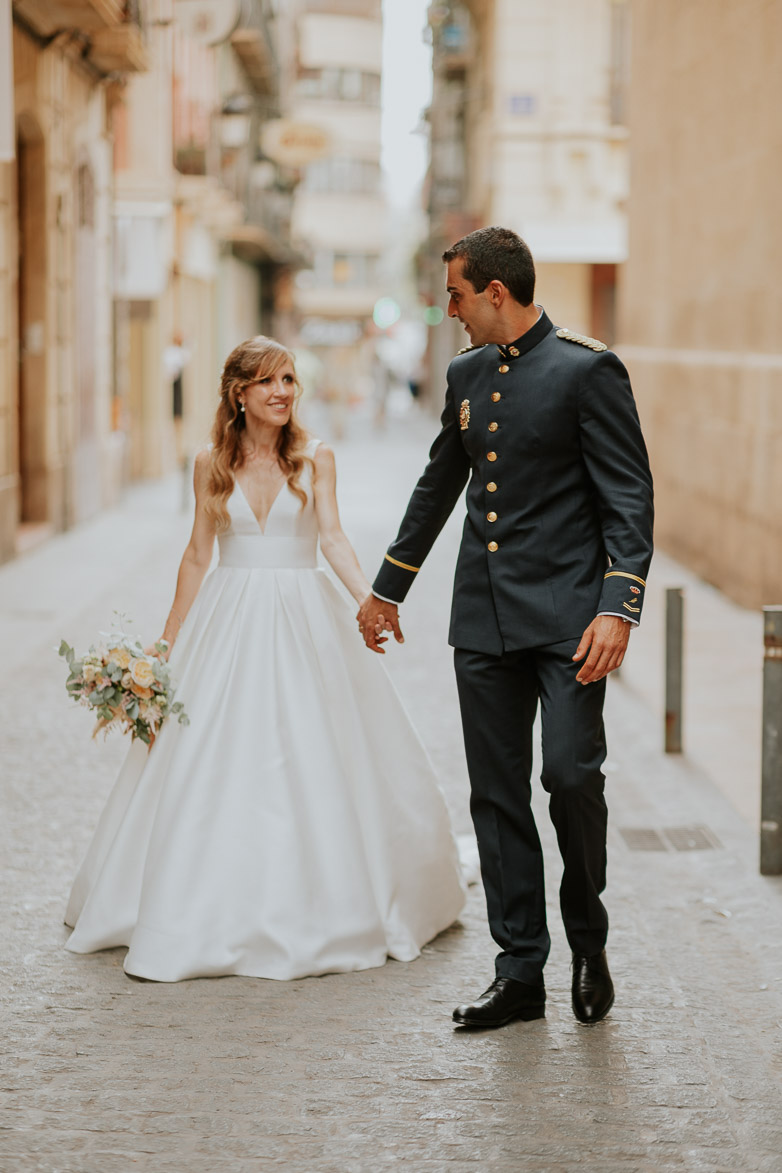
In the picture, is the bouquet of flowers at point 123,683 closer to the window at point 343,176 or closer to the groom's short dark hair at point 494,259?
the groom's short dark hair at point 494,259

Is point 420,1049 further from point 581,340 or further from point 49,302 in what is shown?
point 49,302

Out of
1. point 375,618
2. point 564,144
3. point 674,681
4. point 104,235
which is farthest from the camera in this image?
point 564,144

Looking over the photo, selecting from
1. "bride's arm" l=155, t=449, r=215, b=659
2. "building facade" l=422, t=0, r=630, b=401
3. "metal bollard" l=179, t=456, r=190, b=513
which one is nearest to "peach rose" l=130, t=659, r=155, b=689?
"bride's arm" l=155, t=449, r=215, b=659

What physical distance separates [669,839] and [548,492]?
8.93 feet

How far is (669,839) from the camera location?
6.48 metres

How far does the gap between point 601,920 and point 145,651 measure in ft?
5.00

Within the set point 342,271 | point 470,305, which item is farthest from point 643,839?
point 342,271

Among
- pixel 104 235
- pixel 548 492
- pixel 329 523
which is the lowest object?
pixel 329 523

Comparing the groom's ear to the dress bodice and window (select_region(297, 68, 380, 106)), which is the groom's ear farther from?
window (select_region(297, 68, 380, 106))

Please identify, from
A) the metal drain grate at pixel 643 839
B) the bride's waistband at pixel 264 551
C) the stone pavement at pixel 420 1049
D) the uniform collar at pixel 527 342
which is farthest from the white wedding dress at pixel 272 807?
the metal drain grate at pixel 643 839

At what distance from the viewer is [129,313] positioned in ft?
75.3

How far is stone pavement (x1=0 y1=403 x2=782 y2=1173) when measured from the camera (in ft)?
12.0

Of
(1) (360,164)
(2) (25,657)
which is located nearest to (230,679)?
(2) (25,657)

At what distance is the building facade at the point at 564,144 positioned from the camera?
32.1 m
